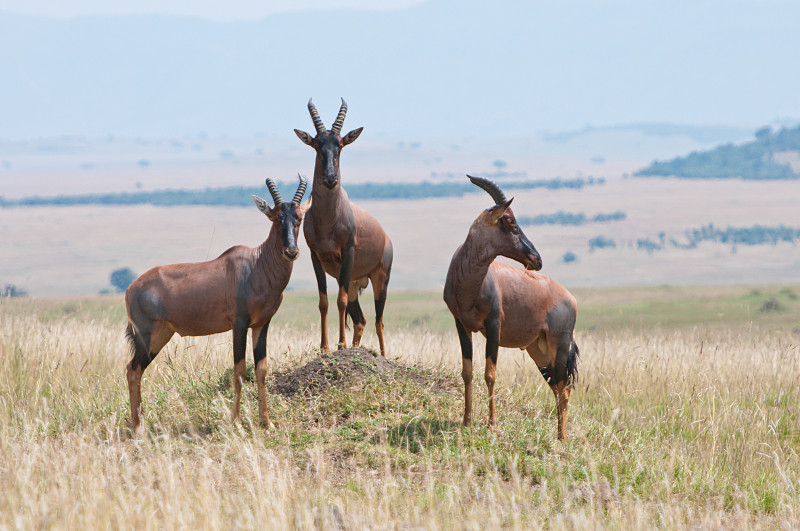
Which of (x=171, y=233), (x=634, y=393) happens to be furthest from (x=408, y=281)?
(x=634, y=393)

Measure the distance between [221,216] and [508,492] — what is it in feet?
370

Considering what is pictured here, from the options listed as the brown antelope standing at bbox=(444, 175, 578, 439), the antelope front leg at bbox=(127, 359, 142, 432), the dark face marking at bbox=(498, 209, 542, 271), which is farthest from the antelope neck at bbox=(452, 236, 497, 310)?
the antelope front leg at bbox=(127, 359, 142, 432)

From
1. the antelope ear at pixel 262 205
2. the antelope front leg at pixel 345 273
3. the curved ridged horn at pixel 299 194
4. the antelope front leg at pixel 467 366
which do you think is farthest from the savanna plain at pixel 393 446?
the curved ridged horn at pixel 299 194

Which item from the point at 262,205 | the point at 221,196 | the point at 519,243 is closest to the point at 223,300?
the point at 262,205

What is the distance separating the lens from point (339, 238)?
11281mm

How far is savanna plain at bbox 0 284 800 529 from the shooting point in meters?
7.57

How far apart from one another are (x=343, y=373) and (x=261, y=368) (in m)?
1.36

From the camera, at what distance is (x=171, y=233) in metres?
106

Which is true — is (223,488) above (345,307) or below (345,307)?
below

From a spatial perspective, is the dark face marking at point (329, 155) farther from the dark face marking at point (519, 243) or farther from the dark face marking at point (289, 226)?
the dark face marking at point (519, 243)

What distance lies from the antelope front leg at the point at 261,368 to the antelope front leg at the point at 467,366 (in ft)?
6.49

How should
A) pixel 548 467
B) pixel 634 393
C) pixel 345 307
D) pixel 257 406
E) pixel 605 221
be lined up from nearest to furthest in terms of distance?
pixel 548 467 → pixel 257 406 → pixel 345 307 → pixel 634 393 → pixel 605 221

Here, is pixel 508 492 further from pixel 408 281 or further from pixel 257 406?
pixel 408 281

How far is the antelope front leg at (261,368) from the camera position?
382 inches
